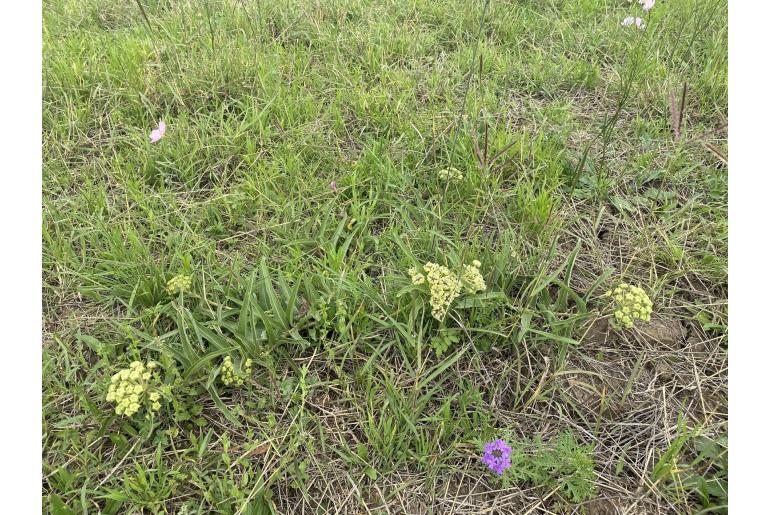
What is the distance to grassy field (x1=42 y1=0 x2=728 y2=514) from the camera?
1467 mm

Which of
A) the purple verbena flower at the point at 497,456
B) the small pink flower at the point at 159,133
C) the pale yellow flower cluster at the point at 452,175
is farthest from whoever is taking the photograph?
the small pink flower at the point at 159,133

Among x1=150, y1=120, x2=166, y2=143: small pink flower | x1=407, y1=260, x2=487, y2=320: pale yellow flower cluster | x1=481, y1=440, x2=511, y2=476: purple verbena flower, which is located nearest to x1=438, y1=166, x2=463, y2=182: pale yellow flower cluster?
x1=407, y1=260, x2=487, y2=320: pale yellow flower cluster

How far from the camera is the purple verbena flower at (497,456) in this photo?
142 centimetres

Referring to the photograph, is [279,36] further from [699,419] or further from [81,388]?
[699,419]

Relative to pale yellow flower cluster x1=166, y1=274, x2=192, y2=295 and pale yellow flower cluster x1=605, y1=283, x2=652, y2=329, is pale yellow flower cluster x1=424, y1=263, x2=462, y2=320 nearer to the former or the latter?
pale yellow flower cluster x1=605, y1=283, x2=652, y2=329

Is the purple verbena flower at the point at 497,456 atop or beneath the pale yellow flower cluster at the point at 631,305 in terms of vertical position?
beneath

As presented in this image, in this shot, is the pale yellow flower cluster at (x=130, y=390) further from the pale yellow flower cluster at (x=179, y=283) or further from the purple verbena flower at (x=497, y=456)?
the purple verbena flower at (x=497, y=456)

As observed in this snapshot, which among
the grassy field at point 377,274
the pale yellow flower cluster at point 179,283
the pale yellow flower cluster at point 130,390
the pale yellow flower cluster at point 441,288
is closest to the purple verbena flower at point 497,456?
the grassy field at point 377,274

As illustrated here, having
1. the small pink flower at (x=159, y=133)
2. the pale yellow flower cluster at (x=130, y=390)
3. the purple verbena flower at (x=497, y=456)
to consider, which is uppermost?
the small pink flower at (x=159, y=133)

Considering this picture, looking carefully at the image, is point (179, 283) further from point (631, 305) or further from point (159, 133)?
point (631, 305)

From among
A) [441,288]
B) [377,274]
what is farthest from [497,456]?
[377,274]

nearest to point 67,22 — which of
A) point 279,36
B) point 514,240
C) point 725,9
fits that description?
point 279,36

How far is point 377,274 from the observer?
1.94 m

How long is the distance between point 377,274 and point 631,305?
89 centimetres
